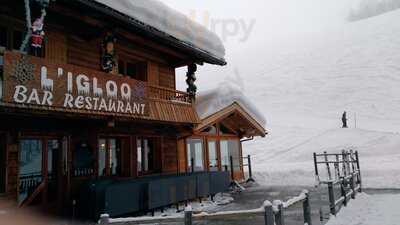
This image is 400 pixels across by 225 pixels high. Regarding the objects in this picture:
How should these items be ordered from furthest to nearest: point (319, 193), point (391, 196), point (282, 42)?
point (282, 42)
point (319, 193)
point (391, 196)

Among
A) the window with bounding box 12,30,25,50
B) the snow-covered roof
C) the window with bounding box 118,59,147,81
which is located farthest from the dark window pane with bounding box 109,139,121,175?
the window with bounding box 12,30,25,50

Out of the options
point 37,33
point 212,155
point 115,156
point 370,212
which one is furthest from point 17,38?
point 212,155

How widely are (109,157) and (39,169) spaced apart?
8.83 feet

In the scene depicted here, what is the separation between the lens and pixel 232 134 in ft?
68.6

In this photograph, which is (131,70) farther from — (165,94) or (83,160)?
(83,160)

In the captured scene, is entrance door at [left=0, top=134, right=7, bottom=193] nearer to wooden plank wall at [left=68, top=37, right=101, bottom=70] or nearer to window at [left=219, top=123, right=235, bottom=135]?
wooden plank wall at [left=68, top=37, right=101, bottom=70]

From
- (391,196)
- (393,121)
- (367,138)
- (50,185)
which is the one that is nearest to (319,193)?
(391,196)

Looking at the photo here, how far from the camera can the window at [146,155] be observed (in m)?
14.2

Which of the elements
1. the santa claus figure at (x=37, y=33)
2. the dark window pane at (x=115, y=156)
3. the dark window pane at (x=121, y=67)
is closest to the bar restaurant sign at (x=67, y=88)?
the santa claus figure at (x=37, y=33)

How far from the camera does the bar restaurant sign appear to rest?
7.79 m

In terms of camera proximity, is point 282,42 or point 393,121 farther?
point 282,42

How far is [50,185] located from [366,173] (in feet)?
57.0

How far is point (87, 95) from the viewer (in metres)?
9.34

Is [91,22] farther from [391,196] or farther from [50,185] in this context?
[391,196]
